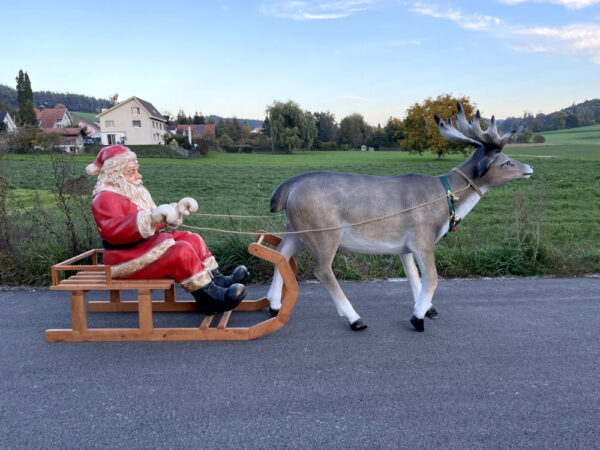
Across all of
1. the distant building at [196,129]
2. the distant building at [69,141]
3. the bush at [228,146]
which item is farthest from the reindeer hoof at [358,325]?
the distant building at [196,129]

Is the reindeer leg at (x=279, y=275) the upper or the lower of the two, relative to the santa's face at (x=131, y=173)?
lower

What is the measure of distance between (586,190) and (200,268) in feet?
50.6

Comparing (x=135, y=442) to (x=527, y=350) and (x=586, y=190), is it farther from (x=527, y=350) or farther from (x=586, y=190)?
(x=586, y=190)

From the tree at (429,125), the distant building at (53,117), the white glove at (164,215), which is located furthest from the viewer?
the distant building at (53,117)

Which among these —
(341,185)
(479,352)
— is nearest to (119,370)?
(341,185)

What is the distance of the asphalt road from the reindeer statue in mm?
533

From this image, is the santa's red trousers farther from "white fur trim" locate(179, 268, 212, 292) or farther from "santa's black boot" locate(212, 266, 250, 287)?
"santa's black boot" locate(212, 266, 250, 287)

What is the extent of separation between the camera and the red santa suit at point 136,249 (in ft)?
11.1

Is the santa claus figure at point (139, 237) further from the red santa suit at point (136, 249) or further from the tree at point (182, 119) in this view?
the tree at point (182, 119)

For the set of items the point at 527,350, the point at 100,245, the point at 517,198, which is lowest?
the point at 527,350

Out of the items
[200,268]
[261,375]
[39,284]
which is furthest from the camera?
[39,284]

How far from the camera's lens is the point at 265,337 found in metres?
3.63

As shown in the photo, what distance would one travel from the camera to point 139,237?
11.1ft

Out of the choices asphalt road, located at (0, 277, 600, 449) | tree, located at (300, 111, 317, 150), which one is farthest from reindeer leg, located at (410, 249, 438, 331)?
tree, located at (300, 111, 317, 150)
